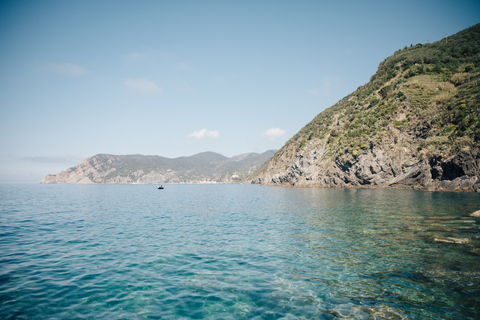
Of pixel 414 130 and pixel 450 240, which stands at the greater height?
pixel 414 130

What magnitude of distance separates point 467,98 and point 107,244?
9524 cm

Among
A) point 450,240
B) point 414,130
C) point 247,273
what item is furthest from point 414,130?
point 247,273

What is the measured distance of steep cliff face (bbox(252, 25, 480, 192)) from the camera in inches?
2440

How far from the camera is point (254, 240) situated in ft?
59.9

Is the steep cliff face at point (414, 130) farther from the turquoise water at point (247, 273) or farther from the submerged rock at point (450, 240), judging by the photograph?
the turquoise water at point (247, 273)

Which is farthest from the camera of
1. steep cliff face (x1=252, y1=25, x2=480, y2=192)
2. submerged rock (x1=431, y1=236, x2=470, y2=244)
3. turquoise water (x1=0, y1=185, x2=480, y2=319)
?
steep cliff face (x1=252, y1=25, x2=480, y2=192)

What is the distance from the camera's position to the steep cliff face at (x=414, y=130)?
62.0 meters

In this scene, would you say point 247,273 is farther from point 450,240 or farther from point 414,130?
point 414,130

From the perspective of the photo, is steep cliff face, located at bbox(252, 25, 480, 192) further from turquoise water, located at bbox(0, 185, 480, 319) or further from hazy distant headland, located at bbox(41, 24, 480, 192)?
turquoise water, located at bbox(0, 185, 480, 319)

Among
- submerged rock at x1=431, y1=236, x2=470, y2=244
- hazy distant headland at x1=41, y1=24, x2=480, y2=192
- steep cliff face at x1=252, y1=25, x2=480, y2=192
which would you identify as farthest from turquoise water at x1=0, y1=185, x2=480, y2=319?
steep cliff face at x1=252, y1=25, x2=480, y2=192

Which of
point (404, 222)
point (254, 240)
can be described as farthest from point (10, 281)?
point (404, 222)

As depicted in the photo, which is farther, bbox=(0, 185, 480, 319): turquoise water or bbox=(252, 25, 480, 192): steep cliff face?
bbox=(252, 25, 480, 192): steep cliff face

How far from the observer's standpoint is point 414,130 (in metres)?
78.6

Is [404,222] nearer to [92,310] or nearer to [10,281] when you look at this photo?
[92,310]
